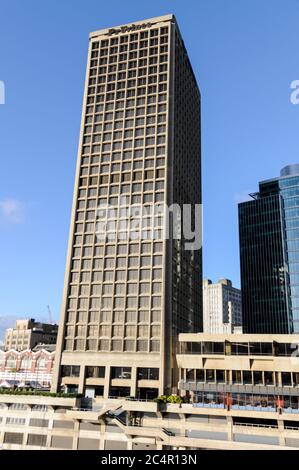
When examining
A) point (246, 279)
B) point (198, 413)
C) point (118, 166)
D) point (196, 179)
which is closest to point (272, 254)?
point (246, 279)

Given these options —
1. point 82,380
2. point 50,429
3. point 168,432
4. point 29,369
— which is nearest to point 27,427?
point 50,429

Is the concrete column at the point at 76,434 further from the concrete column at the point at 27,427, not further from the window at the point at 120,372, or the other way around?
the window at the point at 120,372

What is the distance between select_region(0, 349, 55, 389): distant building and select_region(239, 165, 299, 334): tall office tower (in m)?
83.9

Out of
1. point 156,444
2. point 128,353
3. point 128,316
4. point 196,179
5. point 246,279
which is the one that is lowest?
point 156,444

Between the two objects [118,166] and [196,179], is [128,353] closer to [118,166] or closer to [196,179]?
[118,166]

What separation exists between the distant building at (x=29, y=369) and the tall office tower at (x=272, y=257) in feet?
275

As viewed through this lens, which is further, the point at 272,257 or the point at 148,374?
the point at 272,257

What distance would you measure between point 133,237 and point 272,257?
85721 millimetres

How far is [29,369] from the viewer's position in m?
175

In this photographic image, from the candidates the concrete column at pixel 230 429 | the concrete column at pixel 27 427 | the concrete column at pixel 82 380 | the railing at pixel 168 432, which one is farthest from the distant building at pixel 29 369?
the concrete column at pixel 230 429

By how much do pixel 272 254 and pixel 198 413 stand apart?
10782 cm

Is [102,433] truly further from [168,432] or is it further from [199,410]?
[199,410]

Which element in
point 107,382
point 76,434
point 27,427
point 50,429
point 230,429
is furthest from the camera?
point 107,382
